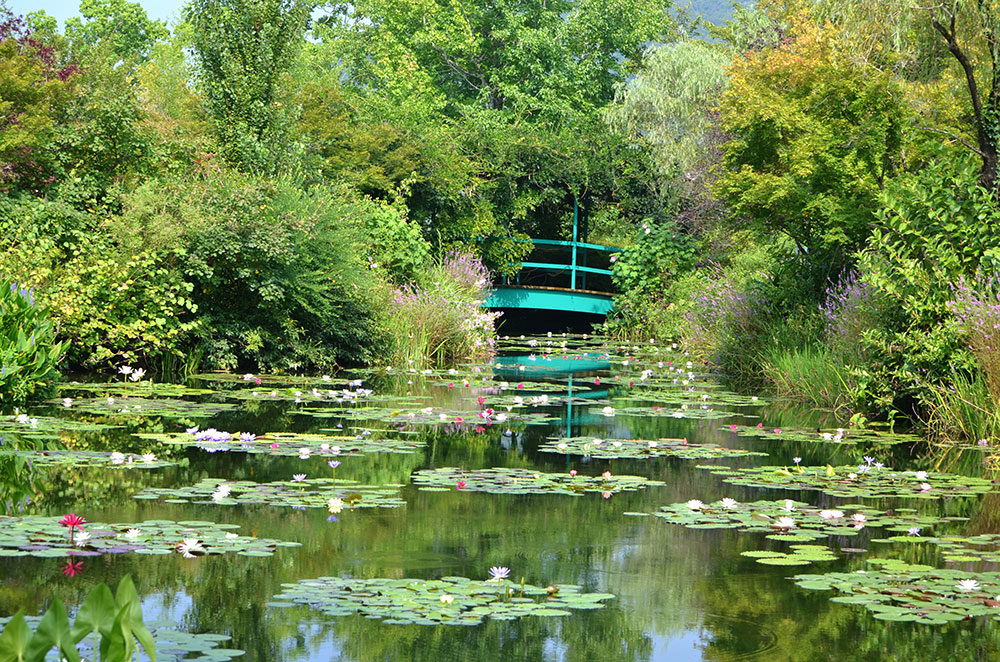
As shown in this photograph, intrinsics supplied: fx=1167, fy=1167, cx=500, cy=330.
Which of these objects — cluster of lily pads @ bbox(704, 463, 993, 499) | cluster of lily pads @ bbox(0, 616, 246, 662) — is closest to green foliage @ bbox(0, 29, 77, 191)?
cluster of lily pads @ bbox(704, 463, 993, 499)

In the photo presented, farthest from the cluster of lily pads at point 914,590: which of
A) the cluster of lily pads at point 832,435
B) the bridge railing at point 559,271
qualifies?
the bridge railing at point 559,271

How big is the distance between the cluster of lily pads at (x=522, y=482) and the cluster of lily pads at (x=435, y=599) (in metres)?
1.95

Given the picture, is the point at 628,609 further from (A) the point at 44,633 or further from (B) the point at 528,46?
(B) the point at 528,46

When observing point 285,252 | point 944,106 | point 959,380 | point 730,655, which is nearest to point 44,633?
point 730,655

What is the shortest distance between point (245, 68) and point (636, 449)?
29.9 ft

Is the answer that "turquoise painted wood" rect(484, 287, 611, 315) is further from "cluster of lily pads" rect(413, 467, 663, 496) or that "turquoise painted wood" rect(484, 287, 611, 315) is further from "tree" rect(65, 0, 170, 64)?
"tree" rect(65, 0, 170, 64)

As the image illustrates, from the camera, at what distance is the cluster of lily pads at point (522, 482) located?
20.7 ft

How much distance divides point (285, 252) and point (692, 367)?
19.8 ft

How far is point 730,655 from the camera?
3625 mm

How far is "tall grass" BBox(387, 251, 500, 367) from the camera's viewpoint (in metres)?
15.2

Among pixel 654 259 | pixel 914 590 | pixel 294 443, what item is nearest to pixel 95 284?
pixel 294 443

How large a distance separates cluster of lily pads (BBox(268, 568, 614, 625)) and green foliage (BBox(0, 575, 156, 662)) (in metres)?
1.36

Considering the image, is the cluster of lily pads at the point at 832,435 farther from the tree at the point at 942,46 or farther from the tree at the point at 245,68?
the tree at the point at 245,68

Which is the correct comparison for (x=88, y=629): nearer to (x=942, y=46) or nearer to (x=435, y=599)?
(x=435, y=599)
